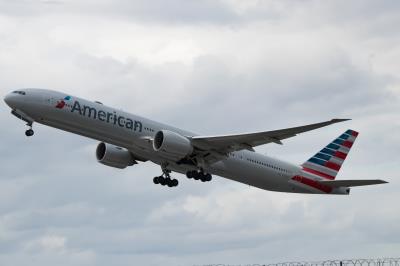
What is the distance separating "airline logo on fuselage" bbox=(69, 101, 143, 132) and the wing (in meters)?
4.91

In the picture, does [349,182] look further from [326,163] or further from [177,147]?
[177,147]

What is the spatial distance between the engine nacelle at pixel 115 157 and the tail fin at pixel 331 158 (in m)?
14.7

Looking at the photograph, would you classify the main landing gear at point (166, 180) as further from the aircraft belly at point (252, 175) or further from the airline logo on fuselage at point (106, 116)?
the airline logo on fuselage at point (106, 116)

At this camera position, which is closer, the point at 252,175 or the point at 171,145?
the point at 171,145

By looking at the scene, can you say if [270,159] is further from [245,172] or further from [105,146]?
[105,146]

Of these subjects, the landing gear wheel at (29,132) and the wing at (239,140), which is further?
the wing at (239,140)

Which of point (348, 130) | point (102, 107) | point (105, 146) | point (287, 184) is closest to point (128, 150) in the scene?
point (105, 146)

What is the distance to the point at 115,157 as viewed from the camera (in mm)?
76500

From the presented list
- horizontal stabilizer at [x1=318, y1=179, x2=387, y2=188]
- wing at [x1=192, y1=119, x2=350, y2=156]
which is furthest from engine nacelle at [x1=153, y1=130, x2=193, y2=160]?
horizontal stabilizer at [x1=318, y1=179, x2=387, y2=188]

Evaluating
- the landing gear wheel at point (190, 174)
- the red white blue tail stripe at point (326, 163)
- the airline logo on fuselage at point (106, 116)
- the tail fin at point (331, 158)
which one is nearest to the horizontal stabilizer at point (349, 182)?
the red white blue tail stripe at point (326, 163)

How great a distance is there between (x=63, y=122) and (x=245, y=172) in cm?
1555

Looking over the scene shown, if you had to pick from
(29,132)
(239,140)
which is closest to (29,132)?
(29,132)

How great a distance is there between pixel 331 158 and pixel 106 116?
77.1ft

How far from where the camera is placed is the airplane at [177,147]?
218 ft
